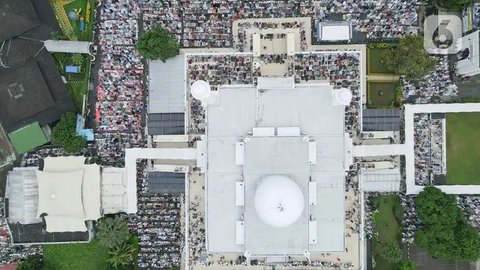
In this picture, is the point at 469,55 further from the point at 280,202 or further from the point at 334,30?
the point at 280,202

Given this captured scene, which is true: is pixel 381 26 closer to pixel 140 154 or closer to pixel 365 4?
pixel 365 4

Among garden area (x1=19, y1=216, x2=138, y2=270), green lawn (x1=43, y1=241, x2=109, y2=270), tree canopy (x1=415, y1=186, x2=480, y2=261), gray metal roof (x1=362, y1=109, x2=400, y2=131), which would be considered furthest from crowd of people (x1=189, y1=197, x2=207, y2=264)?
tree canopy (x1=415, y1=186, x2=480, y2=261)

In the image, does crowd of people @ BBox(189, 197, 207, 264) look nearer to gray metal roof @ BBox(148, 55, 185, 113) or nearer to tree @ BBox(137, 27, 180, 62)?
gray metal roof @ BBox(148, 55, 185, 113)

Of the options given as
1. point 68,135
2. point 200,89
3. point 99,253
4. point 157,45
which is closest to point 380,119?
point 200,89

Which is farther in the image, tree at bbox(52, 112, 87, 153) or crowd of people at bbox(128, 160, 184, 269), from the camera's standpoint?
crowd of people at bbox(128, 160, 184, 269)

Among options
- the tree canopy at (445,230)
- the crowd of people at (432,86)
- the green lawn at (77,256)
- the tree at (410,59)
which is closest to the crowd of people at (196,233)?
the green lawn at (77,256)
